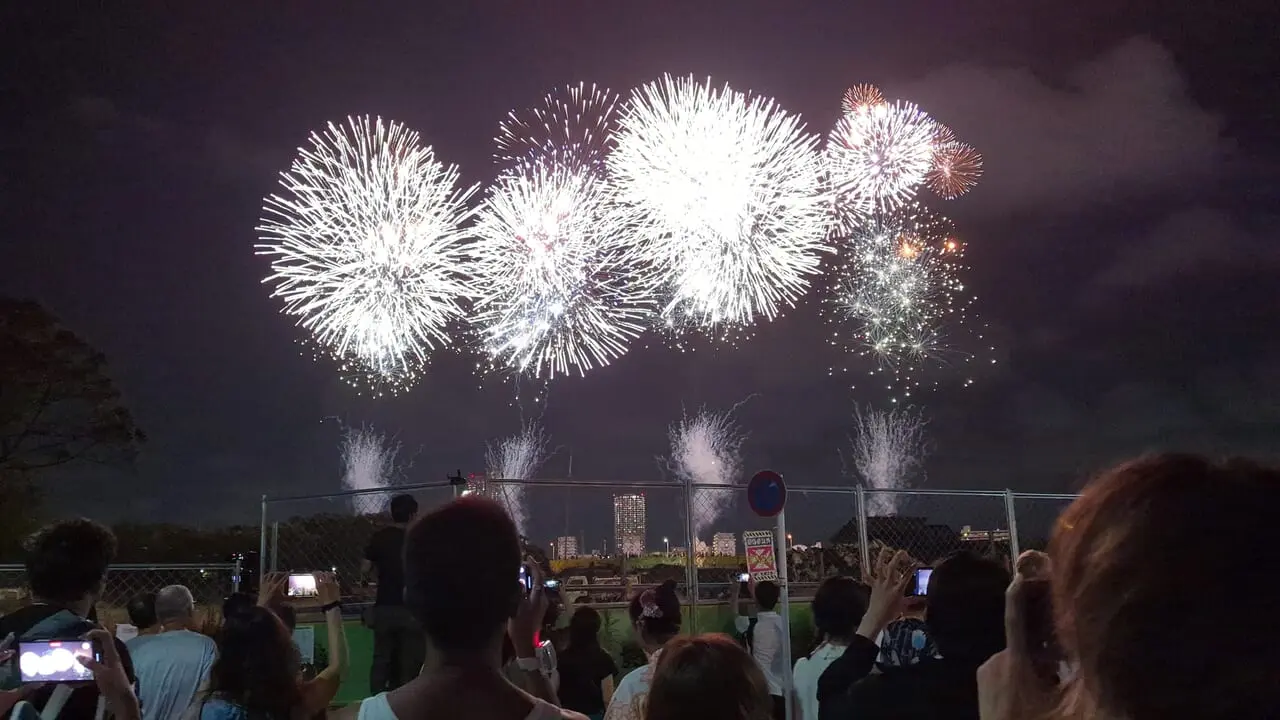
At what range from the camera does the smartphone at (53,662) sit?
366 centimetres

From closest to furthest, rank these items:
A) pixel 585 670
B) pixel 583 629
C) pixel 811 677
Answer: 1. pixel 811 677
2. pixel 585 670
3. pixel 583 629

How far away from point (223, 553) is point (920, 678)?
26392 millimetres

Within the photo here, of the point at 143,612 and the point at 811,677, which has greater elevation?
the point at 143,612

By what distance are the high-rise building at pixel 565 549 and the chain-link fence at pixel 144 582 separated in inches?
180

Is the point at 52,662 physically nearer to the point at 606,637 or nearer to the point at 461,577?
the point at 461,577

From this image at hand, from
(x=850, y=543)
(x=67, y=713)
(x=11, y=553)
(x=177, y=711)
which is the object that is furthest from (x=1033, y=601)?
(x=11, y=553)

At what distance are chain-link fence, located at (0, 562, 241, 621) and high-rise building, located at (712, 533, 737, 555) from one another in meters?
6.62

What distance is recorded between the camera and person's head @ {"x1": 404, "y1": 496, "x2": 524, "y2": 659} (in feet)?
8.09

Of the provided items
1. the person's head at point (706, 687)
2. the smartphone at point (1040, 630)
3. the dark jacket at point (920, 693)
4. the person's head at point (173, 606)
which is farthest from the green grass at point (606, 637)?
the smartphone at point (1040, 630)

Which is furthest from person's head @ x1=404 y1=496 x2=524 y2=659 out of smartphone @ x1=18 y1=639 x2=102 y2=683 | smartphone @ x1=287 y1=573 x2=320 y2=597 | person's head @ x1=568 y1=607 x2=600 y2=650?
smartphone @ x1=287 y1=573 x2=320 y2=597

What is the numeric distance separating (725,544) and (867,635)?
9464 mm

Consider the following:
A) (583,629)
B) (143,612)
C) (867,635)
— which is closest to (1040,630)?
(867,635)

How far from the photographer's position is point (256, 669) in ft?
12.2

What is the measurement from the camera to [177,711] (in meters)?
5.32
